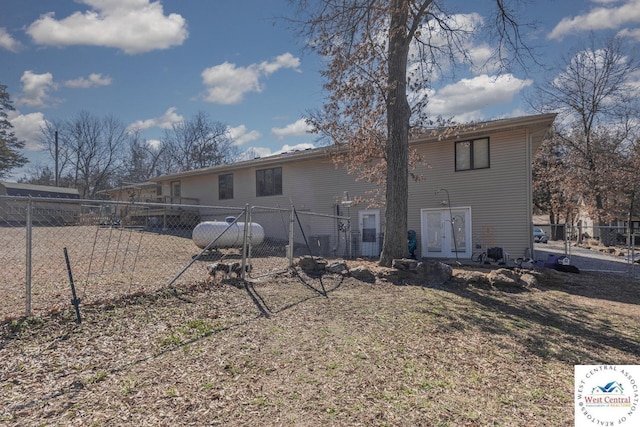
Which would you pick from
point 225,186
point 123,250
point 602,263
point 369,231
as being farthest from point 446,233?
point 225,186

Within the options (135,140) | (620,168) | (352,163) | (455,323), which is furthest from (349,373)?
(135,140)

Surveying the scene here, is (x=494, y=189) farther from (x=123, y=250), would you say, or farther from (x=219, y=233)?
(x=123, y=250)

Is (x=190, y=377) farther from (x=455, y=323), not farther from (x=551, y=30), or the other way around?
(x=551, y=30)

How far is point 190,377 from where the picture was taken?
3.07 metres

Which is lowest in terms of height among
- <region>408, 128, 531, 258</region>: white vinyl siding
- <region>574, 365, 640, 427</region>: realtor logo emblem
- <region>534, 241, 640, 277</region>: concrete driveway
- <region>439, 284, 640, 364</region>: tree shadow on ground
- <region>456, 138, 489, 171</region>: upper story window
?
<region>534, 241, 640, 277</region>: concrete driveway

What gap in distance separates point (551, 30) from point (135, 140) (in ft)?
128

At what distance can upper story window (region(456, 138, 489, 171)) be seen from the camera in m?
12.8

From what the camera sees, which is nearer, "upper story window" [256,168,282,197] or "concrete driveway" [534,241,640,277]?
"concrete driveway" [534,241,640,277]

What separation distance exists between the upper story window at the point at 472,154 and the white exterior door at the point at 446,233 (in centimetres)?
161

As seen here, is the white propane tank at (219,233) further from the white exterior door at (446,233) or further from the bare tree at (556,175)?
the bare tree at (556,175)

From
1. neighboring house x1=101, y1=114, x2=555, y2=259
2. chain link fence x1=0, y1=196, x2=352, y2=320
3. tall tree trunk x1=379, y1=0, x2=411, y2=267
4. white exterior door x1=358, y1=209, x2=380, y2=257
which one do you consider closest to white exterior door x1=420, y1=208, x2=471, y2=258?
neighboring house x1=101, y1=114, x2=555, y2=259

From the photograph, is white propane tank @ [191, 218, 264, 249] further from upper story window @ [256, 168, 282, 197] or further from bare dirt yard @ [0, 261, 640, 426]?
upper story window @ [256, 168, 282, 197]

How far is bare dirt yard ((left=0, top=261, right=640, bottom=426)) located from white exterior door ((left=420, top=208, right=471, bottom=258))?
718 centimetres

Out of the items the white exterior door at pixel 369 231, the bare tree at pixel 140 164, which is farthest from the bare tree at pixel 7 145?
the white exterior door at pixel 369 231
